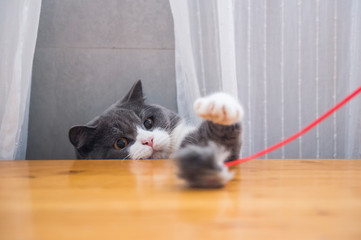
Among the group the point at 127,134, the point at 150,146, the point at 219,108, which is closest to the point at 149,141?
the point at 150,146

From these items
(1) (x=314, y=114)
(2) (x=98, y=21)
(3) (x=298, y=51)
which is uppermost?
(2) (x=98, y=21)

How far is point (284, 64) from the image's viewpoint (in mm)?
1340

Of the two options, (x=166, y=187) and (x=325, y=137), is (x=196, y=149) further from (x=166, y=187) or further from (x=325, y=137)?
(x=325, y=137)

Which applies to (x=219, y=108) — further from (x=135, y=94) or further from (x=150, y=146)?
(x=135, y=94)

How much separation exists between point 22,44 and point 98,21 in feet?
1.36

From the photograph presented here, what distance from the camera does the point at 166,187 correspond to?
0.65 meters

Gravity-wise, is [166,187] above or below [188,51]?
below

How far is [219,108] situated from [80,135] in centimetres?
72

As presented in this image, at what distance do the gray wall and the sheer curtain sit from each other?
0.24 metres

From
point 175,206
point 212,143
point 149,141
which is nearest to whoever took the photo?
point 175,206

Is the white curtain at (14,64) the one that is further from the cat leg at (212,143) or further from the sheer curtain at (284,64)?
the cat leg at (212,143)

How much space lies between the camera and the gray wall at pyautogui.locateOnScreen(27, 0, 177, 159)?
1521 mm

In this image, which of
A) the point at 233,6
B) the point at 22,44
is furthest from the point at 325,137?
the point at 22,44

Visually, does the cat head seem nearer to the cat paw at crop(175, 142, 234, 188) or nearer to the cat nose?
the cat nose
